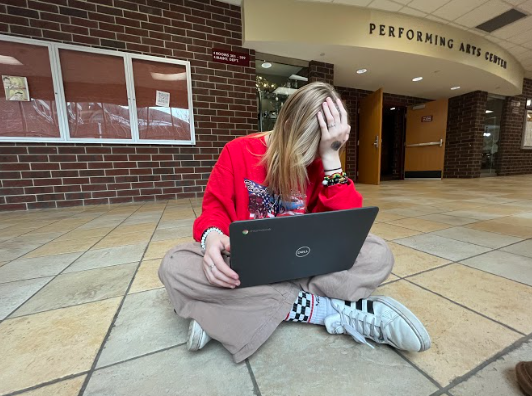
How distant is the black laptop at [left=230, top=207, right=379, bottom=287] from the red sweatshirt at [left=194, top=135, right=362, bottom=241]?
0.16 meters

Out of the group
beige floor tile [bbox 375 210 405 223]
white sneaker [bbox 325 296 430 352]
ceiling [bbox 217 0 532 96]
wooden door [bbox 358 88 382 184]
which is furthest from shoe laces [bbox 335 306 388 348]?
wooden door [bbox 358 88 382 184]

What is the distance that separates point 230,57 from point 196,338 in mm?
3574

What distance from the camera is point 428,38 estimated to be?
367 cm

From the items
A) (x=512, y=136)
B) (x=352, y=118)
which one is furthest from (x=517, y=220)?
(x=512, y=136)

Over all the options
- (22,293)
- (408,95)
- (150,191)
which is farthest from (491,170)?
(22,293)

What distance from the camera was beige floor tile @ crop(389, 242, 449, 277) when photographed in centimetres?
102

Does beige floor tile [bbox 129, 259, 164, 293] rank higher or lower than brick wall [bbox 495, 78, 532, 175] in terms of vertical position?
lower

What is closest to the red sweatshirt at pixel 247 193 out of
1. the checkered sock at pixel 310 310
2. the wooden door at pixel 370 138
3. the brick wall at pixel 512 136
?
the checkered sock at pixel 310 310

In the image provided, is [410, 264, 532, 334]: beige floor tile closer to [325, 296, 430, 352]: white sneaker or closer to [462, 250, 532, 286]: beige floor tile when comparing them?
[462, 250, 532, 286]: beige floor tile

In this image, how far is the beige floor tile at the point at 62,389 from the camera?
49cm

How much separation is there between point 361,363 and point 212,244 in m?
0.44

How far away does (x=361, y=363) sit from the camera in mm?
549

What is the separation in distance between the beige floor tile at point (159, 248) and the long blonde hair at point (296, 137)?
2.82 ft

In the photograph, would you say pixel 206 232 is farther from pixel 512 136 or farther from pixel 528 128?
pixel 528 128
